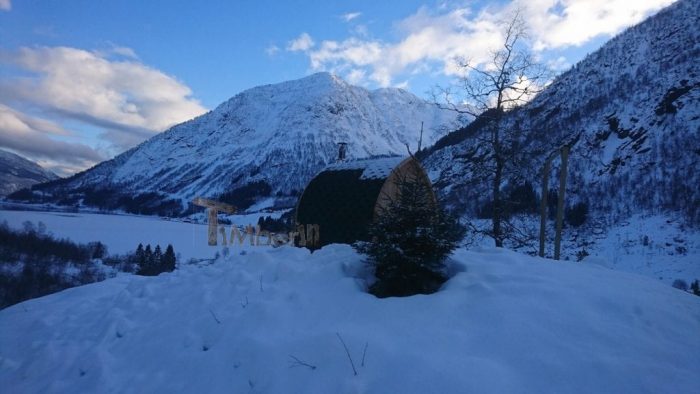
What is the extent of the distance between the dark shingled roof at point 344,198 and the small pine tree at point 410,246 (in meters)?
5.09

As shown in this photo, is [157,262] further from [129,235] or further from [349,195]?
[349,195]

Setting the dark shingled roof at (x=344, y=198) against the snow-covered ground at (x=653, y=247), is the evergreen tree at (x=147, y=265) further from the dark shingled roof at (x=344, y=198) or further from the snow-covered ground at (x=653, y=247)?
the snow-covered ground at (x=653, y=247)

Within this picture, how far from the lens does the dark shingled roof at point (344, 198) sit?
13.5 meters

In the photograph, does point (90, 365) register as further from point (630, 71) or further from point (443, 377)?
point (630, 71)

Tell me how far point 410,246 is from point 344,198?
7283 millimetres

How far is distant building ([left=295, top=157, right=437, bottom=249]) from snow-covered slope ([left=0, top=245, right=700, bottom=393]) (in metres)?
5.19

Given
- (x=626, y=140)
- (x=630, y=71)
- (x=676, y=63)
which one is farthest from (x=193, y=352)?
(x=630, y=71)

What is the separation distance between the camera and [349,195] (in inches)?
561

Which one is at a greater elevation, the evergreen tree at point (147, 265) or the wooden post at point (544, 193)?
the wooden post at point (544, 193)

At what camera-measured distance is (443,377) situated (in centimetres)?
402

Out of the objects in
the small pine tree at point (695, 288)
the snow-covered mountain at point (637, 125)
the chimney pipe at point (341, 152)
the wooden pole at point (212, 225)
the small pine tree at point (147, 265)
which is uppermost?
the snow-covered mountain at point (637, 125)

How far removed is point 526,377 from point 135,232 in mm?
157086

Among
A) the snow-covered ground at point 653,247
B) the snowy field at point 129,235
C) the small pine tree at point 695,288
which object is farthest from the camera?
the snowy field at point 129,235

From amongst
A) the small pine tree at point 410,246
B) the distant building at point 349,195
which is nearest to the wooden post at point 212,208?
the distant building at point 349,195
